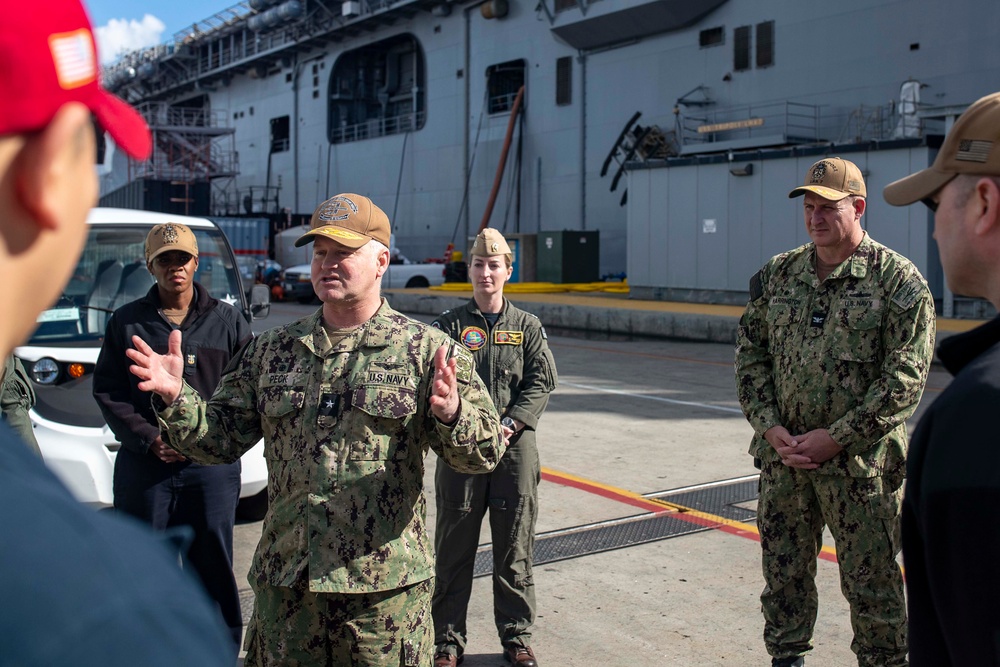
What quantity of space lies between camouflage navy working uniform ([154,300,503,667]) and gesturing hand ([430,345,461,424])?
2.5 inches

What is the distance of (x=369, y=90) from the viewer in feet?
146

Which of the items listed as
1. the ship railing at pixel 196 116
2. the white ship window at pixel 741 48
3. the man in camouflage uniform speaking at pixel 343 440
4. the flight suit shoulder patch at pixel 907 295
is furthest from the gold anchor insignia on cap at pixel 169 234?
the ship railing at pixel 196 116

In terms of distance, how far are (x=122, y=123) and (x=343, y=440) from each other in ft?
6.87

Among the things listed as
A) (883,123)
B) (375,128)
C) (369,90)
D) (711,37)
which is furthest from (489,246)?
(369,90)

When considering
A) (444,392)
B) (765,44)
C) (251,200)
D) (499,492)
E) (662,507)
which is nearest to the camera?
(444,392)

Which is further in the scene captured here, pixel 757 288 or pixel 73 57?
pixel 757 288

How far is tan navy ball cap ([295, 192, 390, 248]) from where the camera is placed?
3162 millimetres

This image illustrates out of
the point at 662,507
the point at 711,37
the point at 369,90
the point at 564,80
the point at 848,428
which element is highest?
the point at 369,90

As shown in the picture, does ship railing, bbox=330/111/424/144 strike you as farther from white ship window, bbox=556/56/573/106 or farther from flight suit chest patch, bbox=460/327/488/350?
flight suit chest patch, bbox=460/327/488/350

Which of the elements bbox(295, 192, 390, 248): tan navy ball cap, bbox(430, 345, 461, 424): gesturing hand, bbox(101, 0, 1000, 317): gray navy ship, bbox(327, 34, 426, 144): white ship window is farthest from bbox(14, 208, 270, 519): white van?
bbox(327, 34, 426, 144): white ship window

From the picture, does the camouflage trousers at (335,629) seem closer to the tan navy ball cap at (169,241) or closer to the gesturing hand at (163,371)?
the gesturing hand at (163,371)

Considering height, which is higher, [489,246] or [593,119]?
[593,119]

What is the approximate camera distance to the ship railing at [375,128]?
4122 cm

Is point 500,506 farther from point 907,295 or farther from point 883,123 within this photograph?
point 883,123
